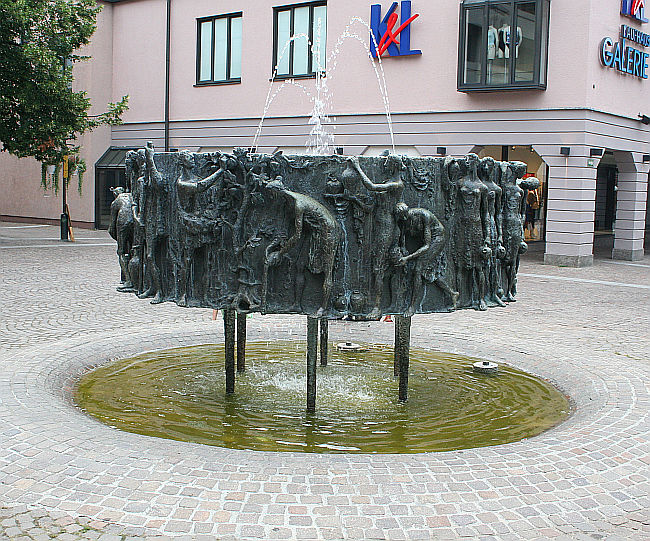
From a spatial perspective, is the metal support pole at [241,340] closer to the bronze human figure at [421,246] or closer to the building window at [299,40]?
the bronze human figure at [421,246]

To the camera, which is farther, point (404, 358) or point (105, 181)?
point (105, 181)

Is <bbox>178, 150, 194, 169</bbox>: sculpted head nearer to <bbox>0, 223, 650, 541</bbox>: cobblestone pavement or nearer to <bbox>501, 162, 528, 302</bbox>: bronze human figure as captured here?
<bbox>0, 223, 650, 541</bbox>: cobblestone pavement

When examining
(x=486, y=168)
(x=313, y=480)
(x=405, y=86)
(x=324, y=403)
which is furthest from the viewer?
(x=405, y=86)

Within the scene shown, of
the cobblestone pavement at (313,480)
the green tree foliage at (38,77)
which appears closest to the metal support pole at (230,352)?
the cobblestone pavement at (313,480)

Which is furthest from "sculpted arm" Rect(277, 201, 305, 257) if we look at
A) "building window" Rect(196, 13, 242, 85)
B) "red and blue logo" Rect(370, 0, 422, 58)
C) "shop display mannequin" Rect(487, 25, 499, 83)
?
"building window" Rect(196, 13, 242, 85)

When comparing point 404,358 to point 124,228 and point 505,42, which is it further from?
point 505,42

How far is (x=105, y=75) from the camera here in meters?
35.0

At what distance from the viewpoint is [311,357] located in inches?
306

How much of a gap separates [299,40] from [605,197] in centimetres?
1637

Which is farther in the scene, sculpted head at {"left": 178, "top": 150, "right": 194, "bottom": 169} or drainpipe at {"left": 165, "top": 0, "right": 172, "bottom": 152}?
drainpipe at {"left": 165, "top": 0, "right": 172, "bottom": 152}

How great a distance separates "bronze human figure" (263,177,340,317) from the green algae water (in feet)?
4.03

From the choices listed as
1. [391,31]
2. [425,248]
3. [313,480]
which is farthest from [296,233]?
[391,31]

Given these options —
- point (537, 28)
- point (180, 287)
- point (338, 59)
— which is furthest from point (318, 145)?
point (180, 287)

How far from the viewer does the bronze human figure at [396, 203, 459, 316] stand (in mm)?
7480
